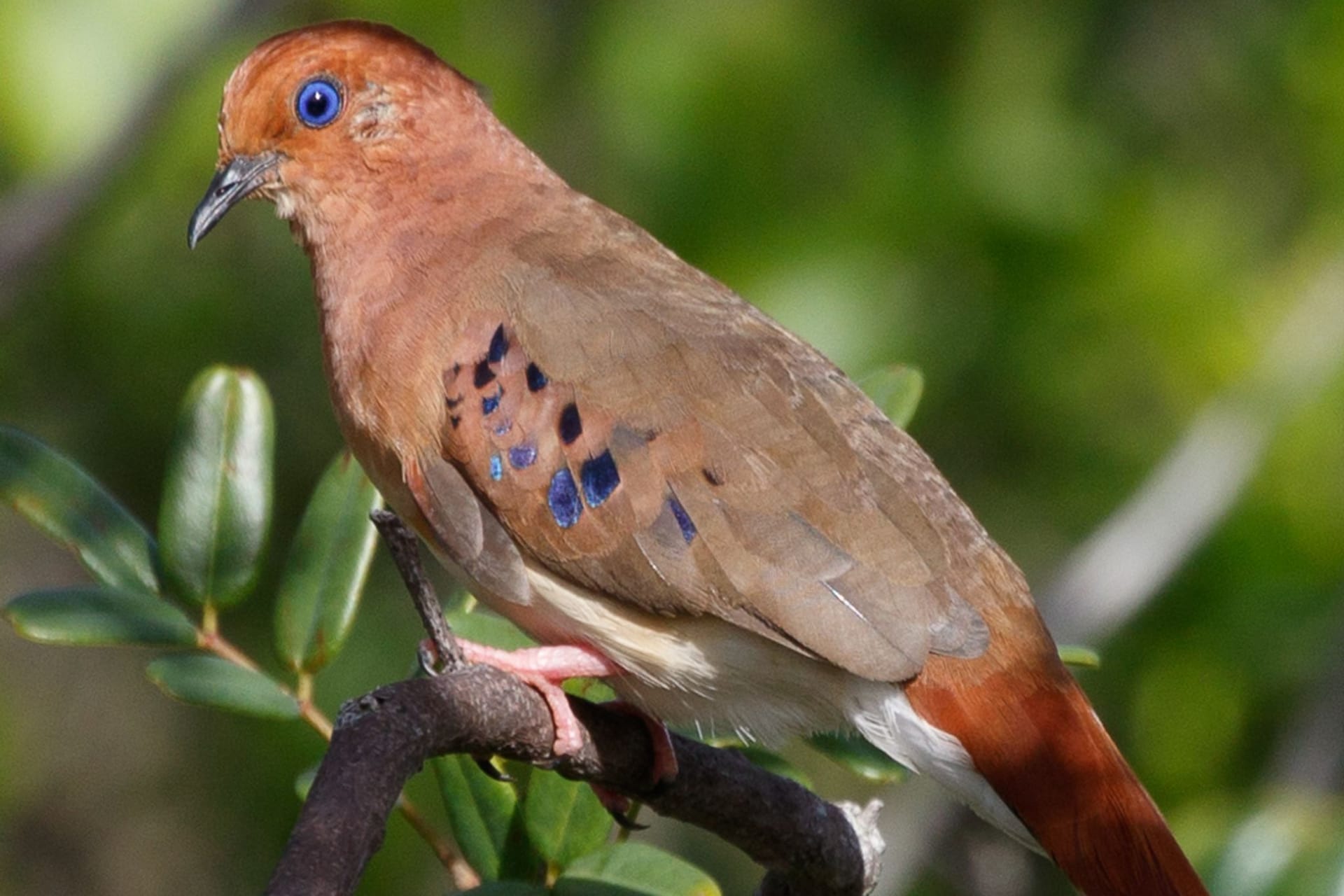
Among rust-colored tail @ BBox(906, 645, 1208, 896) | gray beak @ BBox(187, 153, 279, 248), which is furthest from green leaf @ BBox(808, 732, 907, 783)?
gray beak @ BBox(187, 153, 279, 248)

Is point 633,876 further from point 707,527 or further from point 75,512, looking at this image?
point 75,512

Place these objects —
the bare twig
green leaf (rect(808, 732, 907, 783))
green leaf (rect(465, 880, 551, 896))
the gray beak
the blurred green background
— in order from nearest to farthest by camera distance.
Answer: the bare twig → green leaf (rect(465, 880, 551, 896)) → green leaf (rect(808, 732, 907, 783)) → the gray beak → the blurred green background

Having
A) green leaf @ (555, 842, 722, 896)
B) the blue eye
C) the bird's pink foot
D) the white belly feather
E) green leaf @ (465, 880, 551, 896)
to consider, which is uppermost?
the blue eye

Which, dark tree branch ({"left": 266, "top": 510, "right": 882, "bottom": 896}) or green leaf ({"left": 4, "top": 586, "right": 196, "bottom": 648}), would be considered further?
green leaf ({"left": 4, "top": 586, "right": 196, "bottom": 648})

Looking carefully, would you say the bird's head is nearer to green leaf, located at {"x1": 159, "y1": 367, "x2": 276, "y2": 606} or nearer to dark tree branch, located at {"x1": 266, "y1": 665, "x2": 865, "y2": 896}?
green leaf, located at {"x1": 159, "y1": 367, "x2": 276, "y2": 606}

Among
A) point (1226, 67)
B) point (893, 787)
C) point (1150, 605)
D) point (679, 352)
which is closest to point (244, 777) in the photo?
point (893, 787)

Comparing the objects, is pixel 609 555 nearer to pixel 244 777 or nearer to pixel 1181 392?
pixel 1181 392

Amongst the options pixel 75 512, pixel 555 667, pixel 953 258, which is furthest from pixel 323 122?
pixel 953 258
